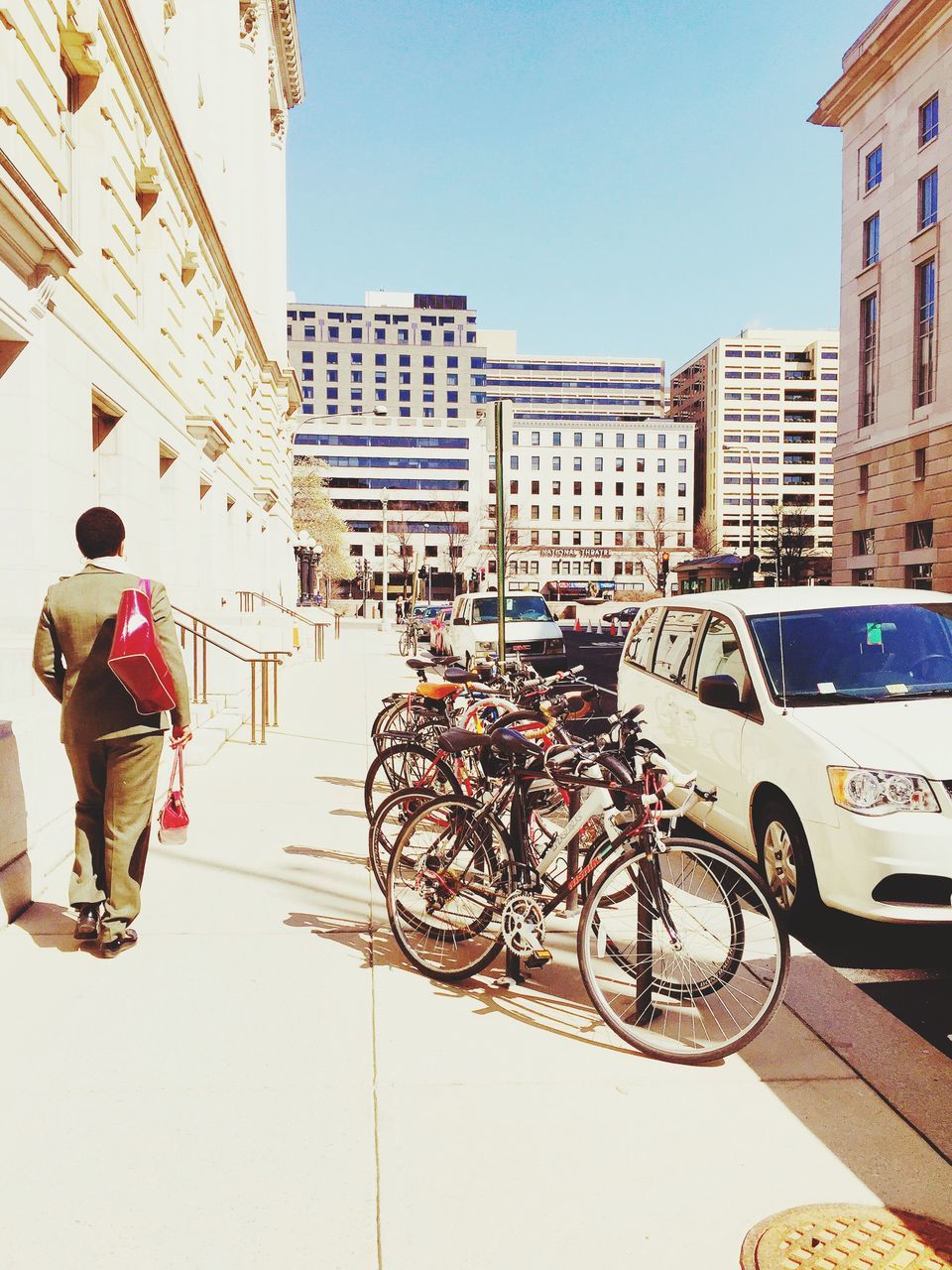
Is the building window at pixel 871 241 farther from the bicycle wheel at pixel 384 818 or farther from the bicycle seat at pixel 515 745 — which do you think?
the bicycle seat at pixel 515 745

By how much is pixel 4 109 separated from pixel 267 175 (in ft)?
106

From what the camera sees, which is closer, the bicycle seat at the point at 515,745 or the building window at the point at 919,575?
the bicycle seat at the point at 515,745

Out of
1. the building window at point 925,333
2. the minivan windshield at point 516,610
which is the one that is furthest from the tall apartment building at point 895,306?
the minivan windshield at point 516,610

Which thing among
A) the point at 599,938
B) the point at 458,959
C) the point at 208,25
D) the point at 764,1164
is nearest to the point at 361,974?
the point at 458,959

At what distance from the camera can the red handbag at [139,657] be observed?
13.7 feet

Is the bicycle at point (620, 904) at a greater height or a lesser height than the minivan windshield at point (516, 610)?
lesser

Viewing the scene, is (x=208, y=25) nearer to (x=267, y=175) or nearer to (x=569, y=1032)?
(x=267, y=175)

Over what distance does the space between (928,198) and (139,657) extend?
44179mm

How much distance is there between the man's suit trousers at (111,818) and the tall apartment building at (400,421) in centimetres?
9763

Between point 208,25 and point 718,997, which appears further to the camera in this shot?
point 208,25

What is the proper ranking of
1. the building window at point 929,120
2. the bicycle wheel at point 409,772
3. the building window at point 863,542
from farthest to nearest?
1. the building window at point 863,542
2. the building window at point 929,120
3. the bicycle wheel at point 409,772

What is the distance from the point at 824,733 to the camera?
495 cm

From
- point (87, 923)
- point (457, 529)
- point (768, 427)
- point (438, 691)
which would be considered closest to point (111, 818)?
point (87, 923)

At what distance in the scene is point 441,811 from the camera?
423cm
